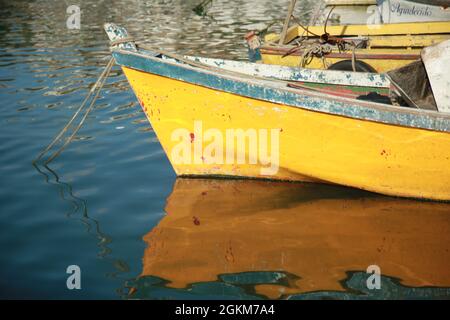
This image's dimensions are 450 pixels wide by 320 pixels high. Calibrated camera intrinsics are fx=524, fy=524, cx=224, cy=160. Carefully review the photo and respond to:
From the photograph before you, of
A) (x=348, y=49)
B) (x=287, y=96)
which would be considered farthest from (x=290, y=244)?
(x=348, y=49)

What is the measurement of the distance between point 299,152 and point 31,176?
3.25 metres

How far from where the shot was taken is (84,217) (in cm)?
541

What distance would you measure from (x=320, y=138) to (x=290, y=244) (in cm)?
132

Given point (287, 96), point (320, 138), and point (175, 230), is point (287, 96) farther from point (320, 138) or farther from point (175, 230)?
point (175, 230)

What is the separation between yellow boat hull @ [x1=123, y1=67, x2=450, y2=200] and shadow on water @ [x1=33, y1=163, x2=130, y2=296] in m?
1.22

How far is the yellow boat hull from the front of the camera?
5363 mm

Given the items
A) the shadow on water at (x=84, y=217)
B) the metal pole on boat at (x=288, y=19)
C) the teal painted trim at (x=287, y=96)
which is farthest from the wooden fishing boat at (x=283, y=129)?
the metal pole on boat at (x=288, y=19)

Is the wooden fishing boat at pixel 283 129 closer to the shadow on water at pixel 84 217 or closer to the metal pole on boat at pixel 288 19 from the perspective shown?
the shadow on water at pixel 84 217

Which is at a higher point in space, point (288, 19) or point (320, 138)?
point (288, 19)

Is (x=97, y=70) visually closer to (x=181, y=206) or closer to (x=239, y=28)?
(x=181, y=206)

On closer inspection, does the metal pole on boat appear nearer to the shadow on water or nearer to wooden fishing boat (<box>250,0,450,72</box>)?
wooden fishing boat (<box>250,0,450,72</box>)

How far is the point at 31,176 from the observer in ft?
20.9

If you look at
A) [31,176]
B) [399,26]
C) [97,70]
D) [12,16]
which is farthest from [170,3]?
[31,176]

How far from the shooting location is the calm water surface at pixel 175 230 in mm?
4254
